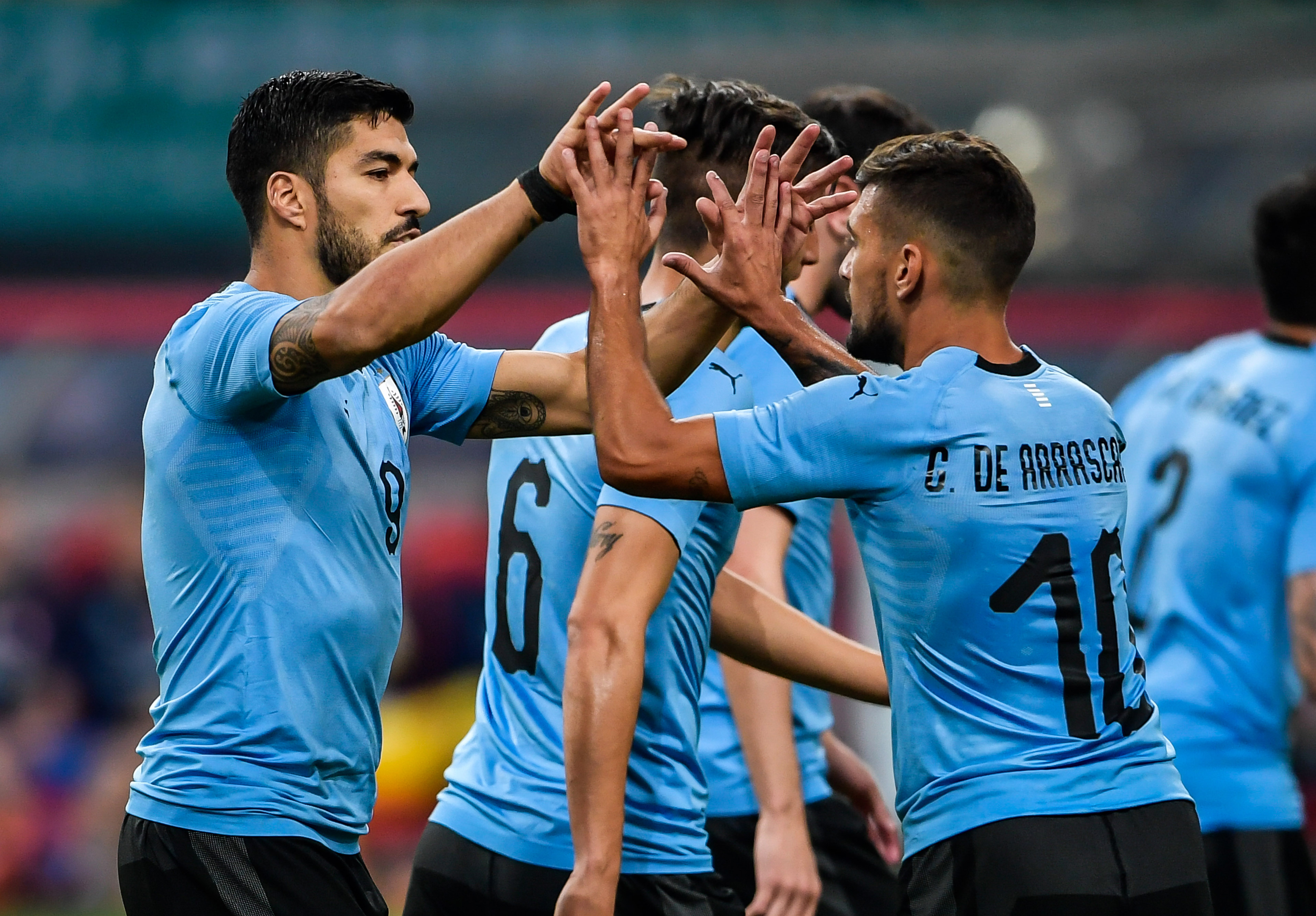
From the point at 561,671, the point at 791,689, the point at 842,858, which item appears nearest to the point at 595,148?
the point at 561,671

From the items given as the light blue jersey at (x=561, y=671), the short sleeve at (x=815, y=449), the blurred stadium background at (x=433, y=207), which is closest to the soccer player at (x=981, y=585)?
the short sleeve at (x=815, y=449)

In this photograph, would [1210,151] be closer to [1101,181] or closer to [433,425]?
[1101,181]

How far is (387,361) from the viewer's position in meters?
3.47

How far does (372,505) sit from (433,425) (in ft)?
1.37

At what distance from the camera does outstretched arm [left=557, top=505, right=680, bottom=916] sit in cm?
315

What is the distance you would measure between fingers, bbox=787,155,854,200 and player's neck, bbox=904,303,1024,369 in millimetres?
426

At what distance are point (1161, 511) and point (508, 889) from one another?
249cm

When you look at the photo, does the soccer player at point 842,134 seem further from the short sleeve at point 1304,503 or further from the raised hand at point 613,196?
the raised hand at point 613,196

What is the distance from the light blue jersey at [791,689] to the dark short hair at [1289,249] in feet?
5.40

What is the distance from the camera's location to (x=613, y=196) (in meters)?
3.06

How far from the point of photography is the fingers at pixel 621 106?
117 inches

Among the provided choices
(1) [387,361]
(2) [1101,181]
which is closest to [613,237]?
(1) [387,361]

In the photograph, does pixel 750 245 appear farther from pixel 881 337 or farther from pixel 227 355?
pixel 227 355

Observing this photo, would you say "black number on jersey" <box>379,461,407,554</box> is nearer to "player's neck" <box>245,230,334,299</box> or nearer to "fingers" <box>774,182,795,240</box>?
"player's neck" <box>245,230,334,299</box>
